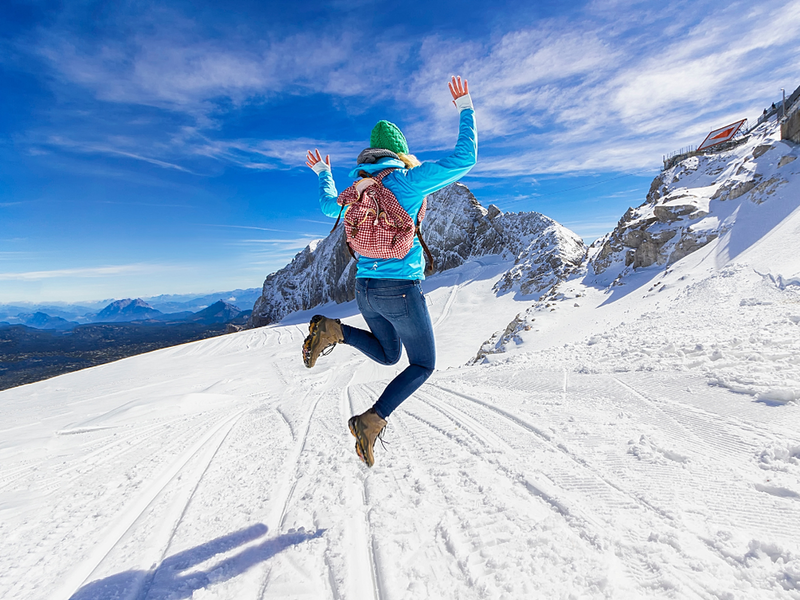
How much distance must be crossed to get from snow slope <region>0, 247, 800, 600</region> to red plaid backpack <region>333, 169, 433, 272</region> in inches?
67.0

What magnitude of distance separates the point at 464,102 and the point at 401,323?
1596mm

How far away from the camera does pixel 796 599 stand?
1320mm

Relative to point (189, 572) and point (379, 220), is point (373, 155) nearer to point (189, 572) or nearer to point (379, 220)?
point (379, 220)

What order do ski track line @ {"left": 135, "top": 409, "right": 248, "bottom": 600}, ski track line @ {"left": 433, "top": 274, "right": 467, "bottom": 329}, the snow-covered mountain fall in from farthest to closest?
the snow-covered mountain, ski track line @ {"left": 433, "top": 274, "right": 467, "bottom": 329}, ski track line @ {"left": 135, "top": 409, "right": 248, "bottom": 600}

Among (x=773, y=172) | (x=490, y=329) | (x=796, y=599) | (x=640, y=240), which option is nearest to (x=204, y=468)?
(x=796, y=599)

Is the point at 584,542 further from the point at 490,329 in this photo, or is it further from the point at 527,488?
the point at 490,329

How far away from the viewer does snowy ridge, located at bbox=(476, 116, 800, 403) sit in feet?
13.7

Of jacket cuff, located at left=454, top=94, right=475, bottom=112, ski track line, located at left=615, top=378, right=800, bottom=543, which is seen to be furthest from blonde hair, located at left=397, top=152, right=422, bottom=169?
ski track line, located at left=615, top=378, right=800, bottom=543

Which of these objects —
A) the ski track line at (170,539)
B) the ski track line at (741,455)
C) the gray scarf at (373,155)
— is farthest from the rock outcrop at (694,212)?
the ski track line at (170,539)

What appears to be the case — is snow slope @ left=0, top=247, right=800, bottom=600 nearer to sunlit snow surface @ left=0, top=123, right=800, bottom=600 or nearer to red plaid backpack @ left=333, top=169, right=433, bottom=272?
sunlit snow surface @ left=0, top=123, right=800, bottom=600

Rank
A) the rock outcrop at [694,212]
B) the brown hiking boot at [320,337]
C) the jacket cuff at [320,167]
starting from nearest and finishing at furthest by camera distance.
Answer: the brown hiking boot at [320,337], the jacket cuff at [320,167], the rock outcrop at [694,212]

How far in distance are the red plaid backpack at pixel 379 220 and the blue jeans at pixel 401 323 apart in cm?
25

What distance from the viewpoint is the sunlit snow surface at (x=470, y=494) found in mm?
1657

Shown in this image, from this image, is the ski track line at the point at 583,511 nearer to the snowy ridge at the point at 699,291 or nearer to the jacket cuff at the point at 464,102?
the snowy ridge at the point at 699,291
